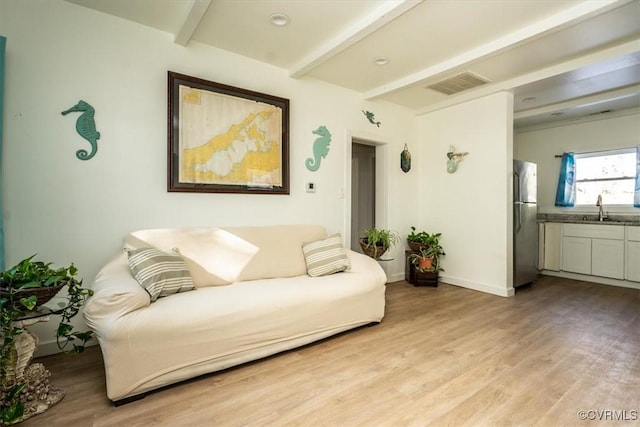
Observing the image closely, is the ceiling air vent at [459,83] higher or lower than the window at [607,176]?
higher

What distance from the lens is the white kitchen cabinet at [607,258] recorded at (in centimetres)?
436

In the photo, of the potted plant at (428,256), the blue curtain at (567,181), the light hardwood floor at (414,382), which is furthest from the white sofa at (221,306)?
the blue curtain at (567,181)

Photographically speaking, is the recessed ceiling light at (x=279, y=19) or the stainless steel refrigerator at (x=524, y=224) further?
the stainless steel refrigerator at (x=524, y=224)

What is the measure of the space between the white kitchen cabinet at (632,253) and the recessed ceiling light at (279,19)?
5068 millimetres

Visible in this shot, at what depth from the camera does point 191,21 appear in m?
2.42

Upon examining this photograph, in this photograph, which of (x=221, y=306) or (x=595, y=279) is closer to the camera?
(x=221, y=306)

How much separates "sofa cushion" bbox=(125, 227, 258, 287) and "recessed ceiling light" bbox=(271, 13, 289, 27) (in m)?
1.79

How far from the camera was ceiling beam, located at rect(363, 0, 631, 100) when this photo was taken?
2.24 meters

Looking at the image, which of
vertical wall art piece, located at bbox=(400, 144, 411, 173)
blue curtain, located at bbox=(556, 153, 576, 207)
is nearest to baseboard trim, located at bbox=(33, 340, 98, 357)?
vertical wall art piece, located at bbox=(400, 144, 411, 173)

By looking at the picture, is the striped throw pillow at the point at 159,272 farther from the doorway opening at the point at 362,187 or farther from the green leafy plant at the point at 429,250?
the doorway opening at the point at 362,187

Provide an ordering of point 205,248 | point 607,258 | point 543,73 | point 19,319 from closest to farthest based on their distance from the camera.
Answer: point 19,319
point 205,248
point 543,73
point 607,258

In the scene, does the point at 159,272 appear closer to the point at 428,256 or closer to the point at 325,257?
the point at 325,257

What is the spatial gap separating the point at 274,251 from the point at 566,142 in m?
5.18

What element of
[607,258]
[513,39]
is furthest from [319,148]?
[607,258]
